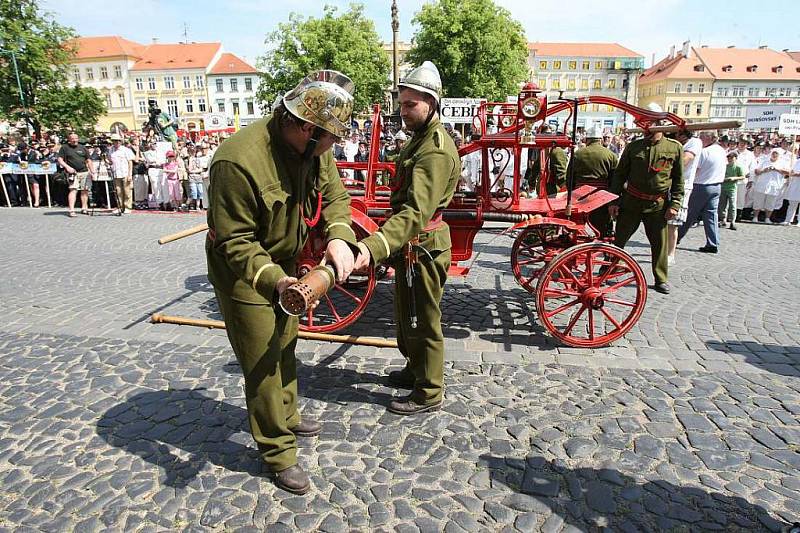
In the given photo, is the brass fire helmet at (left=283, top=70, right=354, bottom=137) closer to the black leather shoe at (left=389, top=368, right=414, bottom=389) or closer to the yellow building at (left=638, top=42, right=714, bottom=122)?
the black leather shoe at (left=389, top=368, right=414, bottom=389)

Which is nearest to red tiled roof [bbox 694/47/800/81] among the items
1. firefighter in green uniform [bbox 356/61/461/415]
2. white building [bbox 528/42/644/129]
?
white building [bbox 528/42/644/129]

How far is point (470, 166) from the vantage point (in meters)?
11.5

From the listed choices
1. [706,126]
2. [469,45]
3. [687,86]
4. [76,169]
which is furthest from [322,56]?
[687,86]

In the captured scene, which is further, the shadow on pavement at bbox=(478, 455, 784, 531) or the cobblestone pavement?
the cobblestone pavement

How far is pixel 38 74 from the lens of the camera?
28.7 metres

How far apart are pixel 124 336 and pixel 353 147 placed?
10.7m

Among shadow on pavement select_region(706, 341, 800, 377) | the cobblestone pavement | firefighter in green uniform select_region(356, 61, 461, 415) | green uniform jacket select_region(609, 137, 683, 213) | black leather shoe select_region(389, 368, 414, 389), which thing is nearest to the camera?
the cobblestone pavement

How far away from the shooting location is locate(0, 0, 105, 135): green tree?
27.8m

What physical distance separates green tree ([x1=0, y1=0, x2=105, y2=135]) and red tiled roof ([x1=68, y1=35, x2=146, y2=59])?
4598cm

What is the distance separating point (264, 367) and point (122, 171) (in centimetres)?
1194

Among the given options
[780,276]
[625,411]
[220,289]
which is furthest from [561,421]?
[780,276]

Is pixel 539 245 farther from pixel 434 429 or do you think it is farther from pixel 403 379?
pixel 434 429

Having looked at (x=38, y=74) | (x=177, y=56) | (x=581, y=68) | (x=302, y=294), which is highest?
(x=581, y=68)

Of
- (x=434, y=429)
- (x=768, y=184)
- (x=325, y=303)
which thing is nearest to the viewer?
(x=434, y=429)
